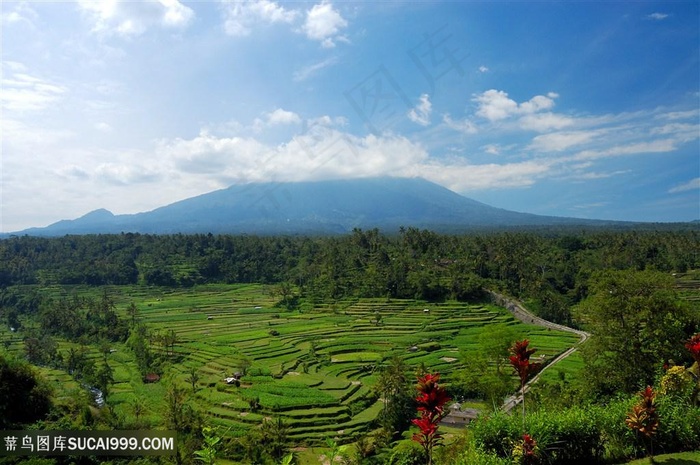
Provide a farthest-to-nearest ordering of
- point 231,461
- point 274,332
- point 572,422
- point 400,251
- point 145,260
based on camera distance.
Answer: point 145,260
point 400,251
point 274,332
point 231,461
point 572,422

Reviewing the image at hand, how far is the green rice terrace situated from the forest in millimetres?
185

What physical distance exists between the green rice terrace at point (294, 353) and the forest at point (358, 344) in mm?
185

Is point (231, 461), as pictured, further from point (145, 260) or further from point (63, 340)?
point (145, 260)

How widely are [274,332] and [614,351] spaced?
2821 centimetres

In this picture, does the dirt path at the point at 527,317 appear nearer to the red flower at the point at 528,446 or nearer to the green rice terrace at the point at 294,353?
the green rice terrace at the point at 294,353

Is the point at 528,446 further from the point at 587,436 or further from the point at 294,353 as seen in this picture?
the point at 294,353

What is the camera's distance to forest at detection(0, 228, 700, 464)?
6668mm

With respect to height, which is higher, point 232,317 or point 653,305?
point 653,305

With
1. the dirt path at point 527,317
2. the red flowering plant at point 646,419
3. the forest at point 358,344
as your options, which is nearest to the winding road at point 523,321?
the dirt path at point 527,317

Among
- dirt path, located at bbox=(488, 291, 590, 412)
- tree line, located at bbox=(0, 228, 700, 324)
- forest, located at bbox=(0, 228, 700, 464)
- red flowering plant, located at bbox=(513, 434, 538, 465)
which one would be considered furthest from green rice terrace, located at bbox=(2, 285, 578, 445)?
red flowering plant, located at bbox=(513, 434, 538, 465)

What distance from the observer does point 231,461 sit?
17.4 m

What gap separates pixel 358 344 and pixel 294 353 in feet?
16.4

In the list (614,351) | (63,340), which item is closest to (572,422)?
(614,351)

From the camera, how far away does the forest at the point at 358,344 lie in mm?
6668
